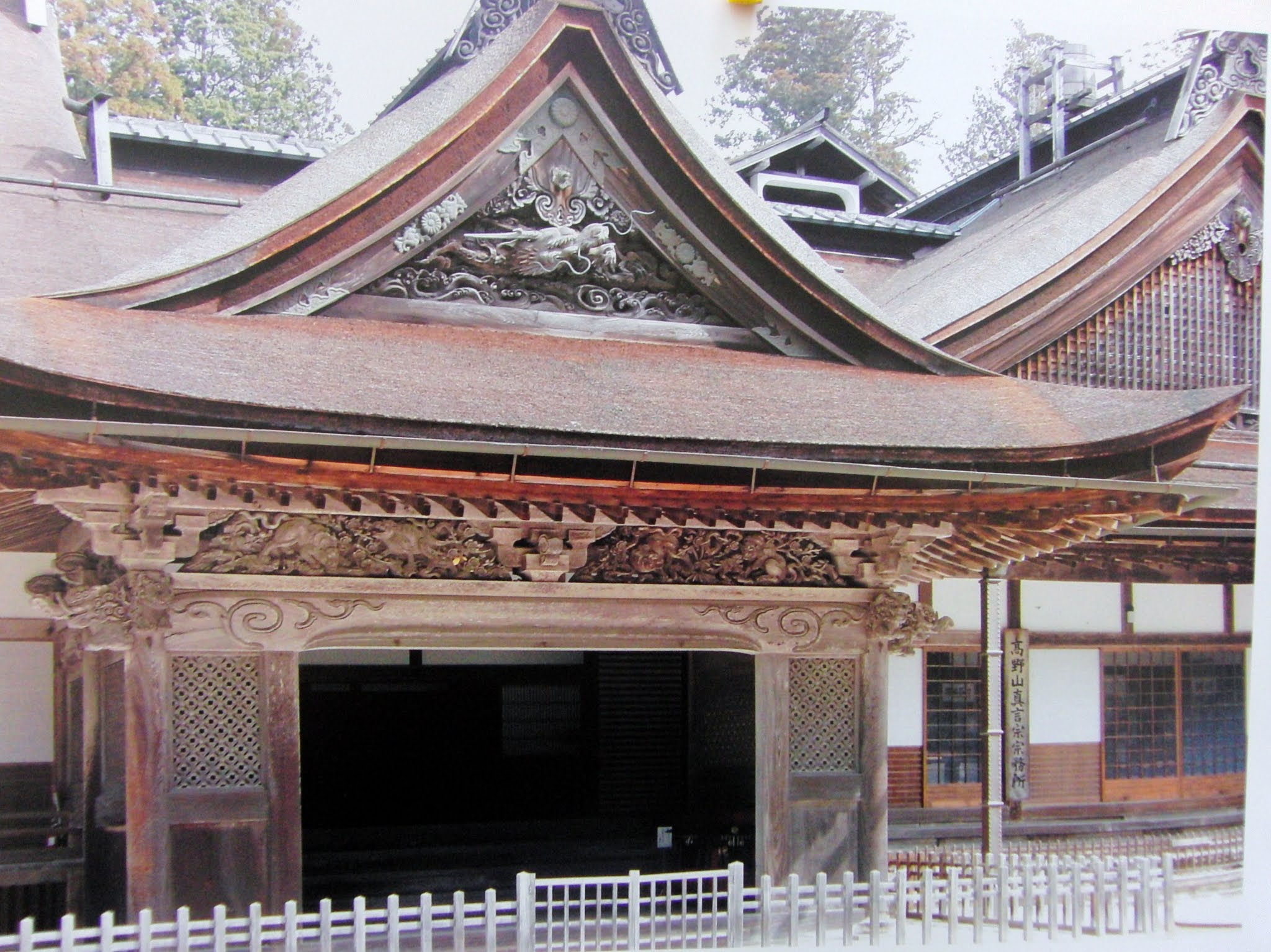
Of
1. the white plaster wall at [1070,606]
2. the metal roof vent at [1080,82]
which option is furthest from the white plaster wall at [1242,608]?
the metal roof vent at [1080,82]

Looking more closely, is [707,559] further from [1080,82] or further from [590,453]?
[1080,82]

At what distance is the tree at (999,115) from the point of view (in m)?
12.1

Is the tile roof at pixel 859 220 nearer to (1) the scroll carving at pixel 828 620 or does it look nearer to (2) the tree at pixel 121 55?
(2) the tree at pixel 121 55

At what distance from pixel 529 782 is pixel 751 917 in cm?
432

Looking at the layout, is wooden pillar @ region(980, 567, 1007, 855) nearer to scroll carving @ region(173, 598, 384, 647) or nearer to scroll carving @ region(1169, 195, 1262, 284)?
scroll carving @ region(1169, 195, 1262, 284)

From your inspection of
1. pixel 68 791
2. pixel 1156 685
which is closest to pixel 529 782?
pixel 68 791

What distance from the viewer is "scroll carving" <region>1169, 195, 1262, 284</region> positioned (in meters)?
10.8

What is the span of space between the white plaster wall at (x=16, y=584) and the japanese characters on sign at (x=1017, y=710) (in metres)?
6.56

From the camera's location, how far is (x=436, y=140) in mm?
7410

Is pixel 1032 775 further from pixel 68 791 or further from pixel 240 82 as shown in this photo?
pixel 240 82

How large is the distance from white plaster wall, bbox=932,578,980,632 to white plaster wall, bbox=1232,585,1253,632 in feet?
7.40

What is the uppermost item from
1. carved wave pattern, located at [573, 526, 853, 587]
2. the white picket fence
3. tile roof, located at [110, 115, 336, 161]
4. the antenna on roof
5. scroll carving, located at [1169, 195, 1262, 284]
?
the antenna on roof

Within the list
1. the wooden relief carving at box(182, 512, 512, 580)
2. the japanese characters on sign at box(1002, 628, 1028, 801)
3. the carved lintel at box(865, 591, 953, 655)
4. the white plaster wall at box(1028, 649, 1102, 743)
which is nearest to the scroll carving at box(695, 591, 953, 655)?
the carved lintel at box(865, 591, 953, 655)

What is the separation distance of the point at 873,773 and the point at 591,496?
2.57 metres
